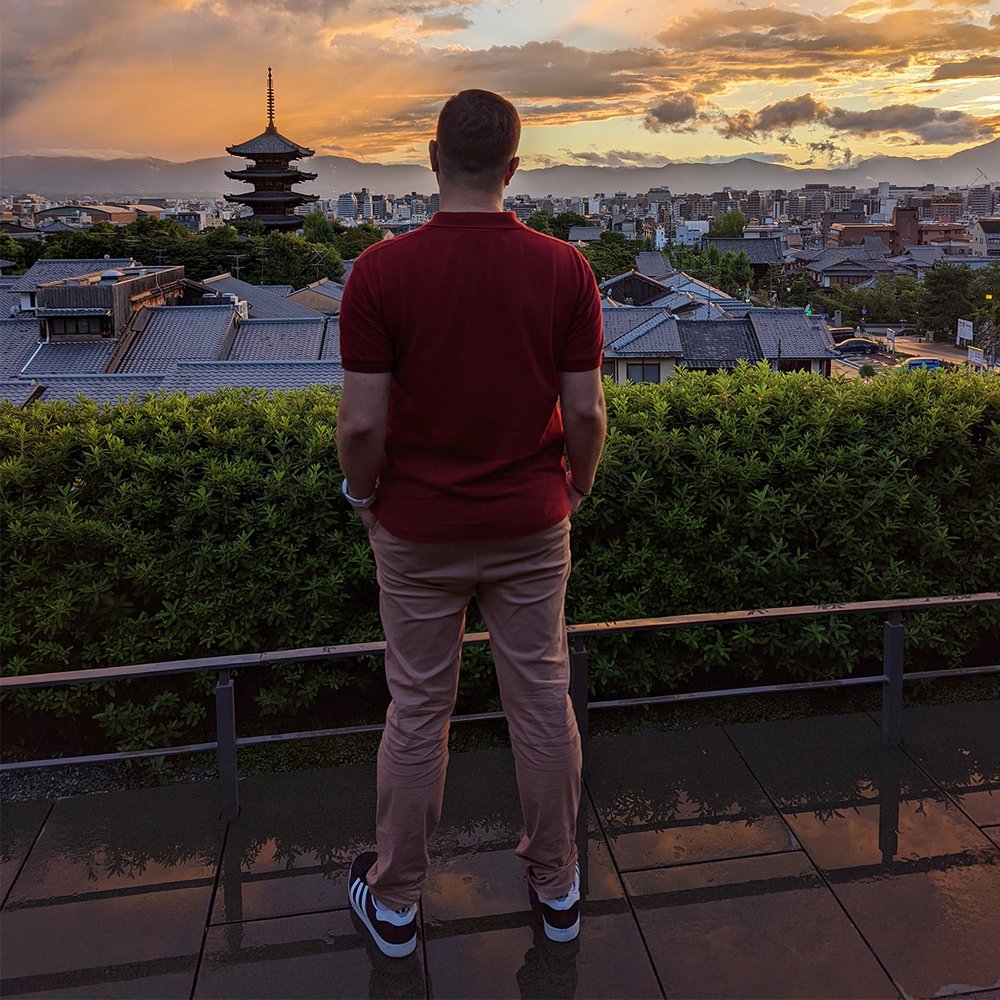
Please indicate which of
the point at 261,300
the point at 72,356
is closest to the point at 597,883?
Answer: the point at 72,356

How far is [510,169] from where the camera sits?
1.74 m

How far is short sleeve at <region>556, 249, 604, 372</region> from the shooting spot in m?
1.75

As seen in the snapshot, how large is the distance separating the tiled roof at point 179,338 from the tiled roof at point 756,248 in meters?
52.4

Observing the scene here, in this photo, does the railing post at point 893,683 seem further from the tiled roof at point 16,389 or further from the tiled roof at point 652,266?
the tiled roof at point 652,266

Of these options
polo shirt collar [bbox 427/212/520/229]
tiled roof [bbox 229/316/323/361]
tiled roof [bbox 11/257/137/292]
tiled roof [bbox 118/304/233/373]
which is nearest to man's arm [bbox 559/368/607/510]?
polo shirt collar [bbox 427/212/520/229]

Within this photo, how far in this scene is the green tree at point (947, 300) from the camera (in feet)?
167

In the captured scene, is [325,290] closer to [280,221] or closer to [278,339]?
[278,339]

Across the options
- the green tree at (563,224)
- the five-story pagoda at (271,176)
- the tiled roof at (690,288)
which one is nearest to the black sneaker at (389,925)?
the tiled roof at (690,288)

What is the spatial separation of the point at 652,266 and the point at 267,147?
25083mm

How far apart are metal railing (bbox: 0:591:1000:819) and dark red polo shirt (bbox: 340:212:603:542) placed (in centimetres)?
65

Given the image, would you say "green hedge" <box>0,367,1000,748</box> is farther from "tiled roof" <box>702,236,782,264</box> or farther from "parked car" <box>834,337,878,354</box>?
"tiled roof" <box>702,236,782,264</box>

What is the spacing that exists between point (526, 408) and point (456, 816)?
47.9 inches

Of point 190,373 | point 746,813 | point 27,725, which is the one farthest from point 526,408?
point 190,373

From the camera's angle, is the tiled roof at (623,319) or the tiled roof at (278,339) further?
the tiled roof at (623,319)
